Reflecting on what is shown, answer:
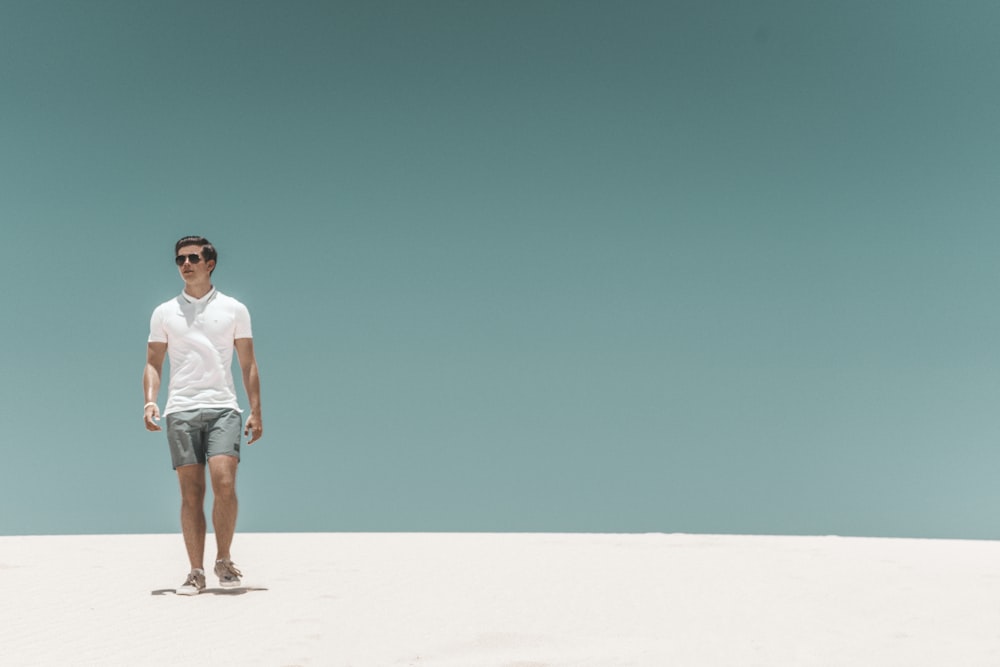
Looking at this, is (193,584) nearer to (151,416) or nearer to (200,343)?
(151,416)

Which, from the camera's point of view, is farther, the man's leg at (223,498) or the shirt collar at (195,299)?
the shirt collar at (195,299)

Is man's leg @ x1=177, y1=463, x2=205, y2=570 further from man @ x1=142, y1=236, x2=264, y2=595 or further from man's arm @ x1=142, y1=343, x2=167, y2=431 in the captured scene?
man's arm @ x1=142, y1=343, x2=167, y2=431

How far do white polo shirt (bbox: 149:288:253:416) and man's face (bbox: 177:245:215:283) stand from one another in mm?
106

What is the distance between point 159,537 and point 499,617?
8.39 metres

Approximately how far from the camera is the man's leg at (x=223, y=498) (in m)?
5.89

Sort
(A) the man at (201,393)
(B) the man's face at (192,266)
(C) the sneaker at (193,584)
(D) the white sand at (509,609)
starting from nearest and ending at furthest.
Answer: (D) the white sand at (509,609)
(C) the sneaker at (193,584)
(A) the man at (201,393)
(B) the man's face at (192,266)

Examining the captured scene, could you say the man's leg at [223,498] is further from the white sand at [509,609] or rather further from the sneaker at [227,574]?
the white sand at [509,609]

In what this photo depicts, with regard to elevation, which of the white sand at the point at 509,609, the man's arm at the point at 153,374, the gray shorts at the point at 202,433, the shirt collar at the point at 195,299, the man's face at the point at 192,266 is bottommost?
the white sand at the point at 509,609

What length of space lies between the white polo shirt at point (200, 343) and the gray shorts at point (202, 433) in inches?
1.8

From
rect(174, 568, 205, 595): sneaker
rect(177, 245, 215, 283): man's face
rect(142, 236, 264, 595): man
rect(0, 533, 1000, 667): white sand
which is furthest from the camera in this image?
rect(177, 245, 215, 283): man's face

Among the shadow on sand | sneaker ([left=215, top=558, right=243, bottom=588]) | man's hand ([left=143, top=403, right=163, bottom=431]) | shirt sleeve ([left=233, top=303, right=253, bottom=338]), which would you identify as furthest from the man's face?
the shadow on sand

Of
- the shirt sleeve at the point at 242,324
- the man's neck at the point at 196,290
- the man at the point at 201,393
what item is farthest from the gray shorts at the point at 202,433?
the man's neck at the point at 196,290

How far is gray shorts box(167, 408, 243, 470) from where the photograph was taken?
233 inches

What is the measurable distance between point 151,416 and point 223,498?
2.19 ft
